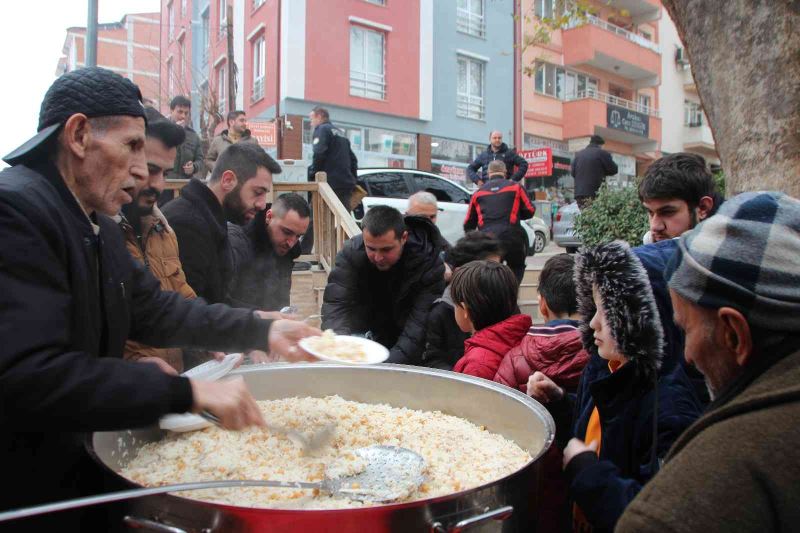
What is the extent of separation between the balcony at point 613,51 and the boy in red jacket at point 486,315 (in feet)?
73.6

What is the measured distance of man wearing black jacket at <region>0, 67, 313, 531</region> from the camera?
4.04 feet

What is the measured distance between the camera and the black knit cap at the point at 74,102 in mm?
1512

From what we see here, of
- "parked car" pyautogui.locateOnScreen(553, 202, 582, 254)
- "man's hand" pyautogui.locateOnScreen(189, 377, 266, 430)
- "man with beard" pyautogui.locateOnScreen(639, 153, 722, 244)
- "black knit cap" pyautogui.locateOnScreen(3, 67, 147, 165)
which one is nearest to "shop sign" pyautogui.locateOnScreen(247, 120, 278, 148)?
"parked car" pyautogui.locateOnScreen(553, 202, 582, 254)

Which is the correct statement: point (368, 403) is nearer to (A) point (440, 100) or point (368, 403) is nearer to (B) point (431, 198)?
(B) point (431, 198)

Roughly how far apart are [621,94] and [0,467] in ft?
99.3

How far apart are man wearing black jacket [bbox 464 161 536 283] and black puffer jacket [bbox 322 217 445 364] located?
290 cm

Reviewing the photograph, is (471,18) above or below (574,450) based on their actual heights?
above

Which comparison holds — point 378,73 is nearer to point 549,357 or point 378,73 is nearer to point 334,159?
point 334,159

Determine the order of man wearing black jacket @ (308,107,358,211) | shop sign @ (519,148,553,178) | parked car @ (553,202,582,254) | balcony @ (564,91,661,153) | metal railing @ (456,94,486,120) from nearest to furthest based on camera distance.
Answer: man wearing black jacket @ (308,107,358,211), parked car @ (553,202,582,254), shop sign @ (519,148,553,178), metal railing @ (456,94,486,120), balcony @ (564,91,661,153)

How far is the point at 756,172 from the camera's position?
3.58 metres

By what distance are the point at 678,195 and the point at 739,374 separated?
1971 millimetres

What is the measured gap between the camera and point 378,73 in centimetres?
1961

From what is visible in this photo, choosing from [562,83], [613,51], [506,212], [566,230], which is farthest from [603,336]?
[613,51]

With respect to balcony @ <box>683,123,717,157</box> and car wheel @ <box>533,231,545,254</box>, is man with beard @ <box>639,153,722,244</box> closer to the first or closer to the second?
car wheel @ <box>533,231,545,254</box>
